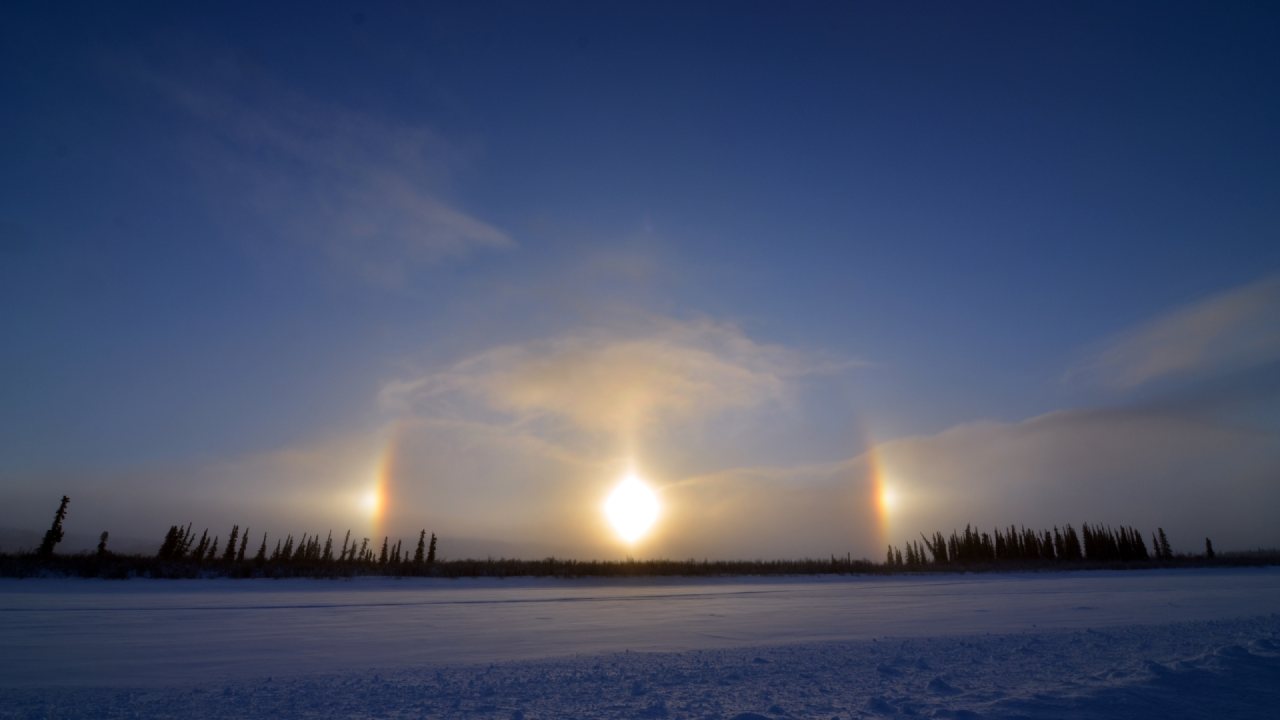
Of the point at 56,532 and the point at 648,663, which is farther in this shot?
the point at 56,532

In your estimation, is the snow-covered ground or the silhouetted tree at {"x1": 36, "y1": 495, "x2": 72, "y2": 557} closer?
the snow-covered ground

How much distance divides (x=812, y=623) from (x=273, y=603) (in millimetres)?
18598

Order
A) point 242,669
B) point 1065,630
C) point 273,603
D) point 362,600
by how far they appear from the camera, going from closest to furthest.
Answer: point 242,669 < point 1065,630 < point 273,603 < point 362,600

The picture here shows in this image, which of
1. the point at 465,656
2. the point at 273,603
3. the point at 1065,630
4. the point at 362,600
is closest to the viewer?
the point at 465,656

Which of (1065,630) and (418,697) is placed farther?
(1065,630)

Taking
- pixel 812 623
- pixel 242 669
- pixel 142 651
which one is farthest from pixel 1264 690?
pixel 142 651

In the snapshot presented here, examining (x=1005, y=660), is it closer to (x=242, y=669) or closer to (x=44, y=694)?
(x=242, y=669)

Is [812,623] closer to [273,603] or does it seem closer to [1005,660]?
[1005,660]

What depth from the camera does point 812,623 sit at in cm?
1483

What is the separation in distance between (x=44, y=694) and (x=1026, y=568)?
258 ft

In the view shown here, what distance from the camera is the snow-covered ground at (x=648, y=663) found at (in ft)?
22.8

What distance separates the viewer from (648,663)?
9.48m

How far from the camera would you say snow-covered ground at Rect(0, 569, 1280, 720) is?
22.8 feet

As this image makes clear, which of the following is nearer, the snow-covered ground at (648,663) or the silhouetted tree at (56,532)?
the snow-covered ground at (648,663)
